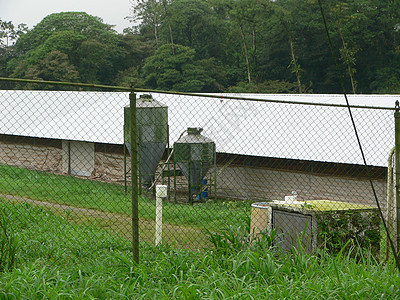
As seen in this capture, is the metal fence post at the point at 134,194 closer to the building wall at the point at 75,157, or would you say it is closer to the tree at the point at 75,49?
the building wall at the point at 75,157

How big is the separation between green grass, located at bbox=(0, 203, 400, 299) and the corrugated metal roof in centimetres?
748

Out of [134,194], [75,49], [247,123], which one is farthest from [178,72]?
[134,194]

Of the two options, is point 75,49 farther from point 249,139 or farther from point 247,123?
point 249,139

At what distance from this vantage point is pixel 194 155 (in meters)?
15.3

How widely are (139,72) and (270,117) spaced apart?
111ft

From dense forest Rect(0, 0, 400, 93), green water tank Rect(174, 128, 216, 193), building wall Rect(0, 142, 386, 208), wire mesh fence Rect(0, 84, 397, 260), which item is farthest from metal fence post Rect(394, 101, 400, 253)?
dense forest Rect(0, 0, 400, 93)

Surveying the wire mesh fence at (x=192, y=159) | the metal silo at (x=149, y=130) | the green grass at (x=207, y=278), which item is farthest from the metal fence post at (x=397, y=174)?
the metal silo at (x=149, y=130)

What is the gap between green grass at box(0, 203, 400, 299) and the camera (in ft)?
15.7

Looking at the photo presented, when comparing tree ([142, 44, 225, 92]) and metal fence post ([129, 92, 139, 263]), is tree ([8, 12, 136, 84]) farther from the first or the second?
metal fence post ([129, 92, 139, 263])

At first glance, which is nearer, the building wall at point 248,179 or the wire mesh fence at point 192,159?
the wire mesh fence at point 192,159

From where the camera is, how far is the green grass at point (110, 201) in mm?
11562

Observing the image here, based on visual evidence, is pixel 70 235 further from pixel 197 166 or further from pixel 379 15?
pixel 379 15

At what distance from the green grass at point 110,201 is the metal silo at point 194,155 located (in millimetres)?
870

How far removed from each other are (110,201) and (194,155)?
Result: 109 inches
